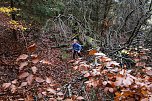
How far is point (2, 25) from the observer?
18016mm

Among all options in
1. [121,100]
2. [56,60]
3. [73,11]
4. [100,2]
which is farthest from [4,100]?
[100,2]

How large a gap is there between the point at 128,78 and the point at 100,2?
58.3ft

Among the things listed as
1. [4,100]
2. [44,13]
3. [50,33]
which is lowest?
[4,100]

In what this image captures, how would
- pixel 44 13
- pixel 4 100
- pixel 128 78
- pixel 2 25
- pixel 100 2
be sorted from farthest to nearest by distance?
pixel 100 2 → pixel 2 25 → pixel 44 13 → pixel 4 100 → pixel 128 78

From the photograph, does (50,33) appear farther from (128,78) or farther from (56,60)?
(128,78)

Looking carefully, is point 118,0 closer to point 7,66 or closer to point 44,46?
point 44,46

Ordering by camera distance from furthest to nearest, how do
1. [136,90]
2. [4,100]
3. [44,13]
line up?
[44,13]
[4,100]
[136,90]

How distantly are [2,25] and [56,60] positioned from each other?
14.1 feet

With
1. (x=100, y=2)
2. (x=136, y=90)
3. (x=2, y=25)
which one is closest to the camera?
(x=136, y=90)

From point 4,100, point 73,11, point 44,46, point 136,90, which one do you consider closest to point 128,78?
point 136,90

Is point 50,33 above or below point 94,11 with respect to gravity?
below

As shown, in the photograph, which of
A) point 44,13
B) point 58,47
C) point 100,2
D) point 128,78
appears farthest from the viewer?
point 100,2

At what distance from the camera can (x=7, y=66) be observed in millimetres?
14102

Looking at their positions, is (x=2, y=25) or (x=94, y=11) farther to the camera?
(x=94, y=11)
